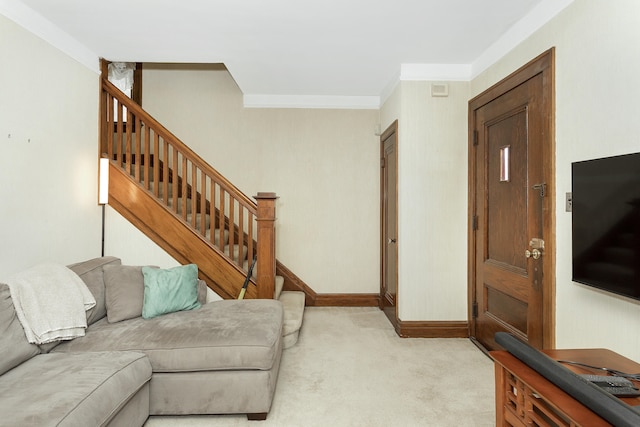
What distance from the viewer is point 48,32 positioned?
276cm

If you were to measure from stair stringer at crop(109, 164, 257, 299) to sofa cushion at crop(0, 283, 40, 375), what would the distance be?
5.07 ft

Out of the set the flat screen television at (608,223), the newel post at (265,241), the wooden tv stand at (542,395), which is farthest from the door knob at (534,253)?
the newel post at (265,241)

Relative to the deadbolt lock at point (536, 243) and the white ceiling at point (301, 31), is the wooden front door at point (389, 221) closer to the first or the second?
the white ceiling at point (301, 31)

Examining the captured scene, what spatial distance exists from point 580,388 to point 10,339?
248 cm

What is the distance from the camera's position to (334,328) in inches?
150

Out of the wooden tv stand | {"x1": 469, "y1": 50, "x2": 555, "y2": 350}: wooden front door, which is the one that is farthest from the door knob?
the wooden tv stand

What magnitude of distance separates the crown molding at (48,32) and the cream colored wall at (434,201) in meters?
2.88

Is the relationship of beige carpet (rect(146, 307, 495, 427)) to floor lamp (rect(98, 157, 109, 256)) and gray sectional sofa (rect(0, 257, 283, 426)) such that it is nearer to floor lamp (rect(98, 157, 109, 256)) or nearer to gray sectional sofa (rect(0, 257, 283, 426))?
gray sectional sofa (rect(0, 257, 283, 426))

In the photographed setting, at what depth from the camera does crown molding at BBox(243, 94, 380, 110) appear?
4621mm

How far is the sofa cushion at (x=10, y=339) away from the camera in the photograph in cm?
180

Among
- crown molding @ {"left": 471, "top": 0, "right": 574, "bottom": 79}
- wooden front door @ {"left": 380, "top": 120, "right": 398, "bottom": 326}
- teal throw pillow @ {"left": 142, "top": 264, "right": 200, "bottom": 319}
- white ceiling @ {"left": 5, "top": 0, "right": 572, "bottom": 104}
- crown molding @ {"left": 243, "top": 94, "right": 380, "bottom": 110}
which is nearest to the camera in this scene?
crown molding @ {"left": 471, "top": 0, "right": 574, "bottom": 79}

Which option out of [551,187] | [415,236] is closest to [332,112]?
[415,236]

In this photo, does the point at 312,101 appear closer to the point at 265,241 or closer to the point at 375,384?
the point at 265,241

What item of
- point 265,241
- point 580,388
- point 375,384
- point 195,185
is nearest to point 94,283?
point 195,185
